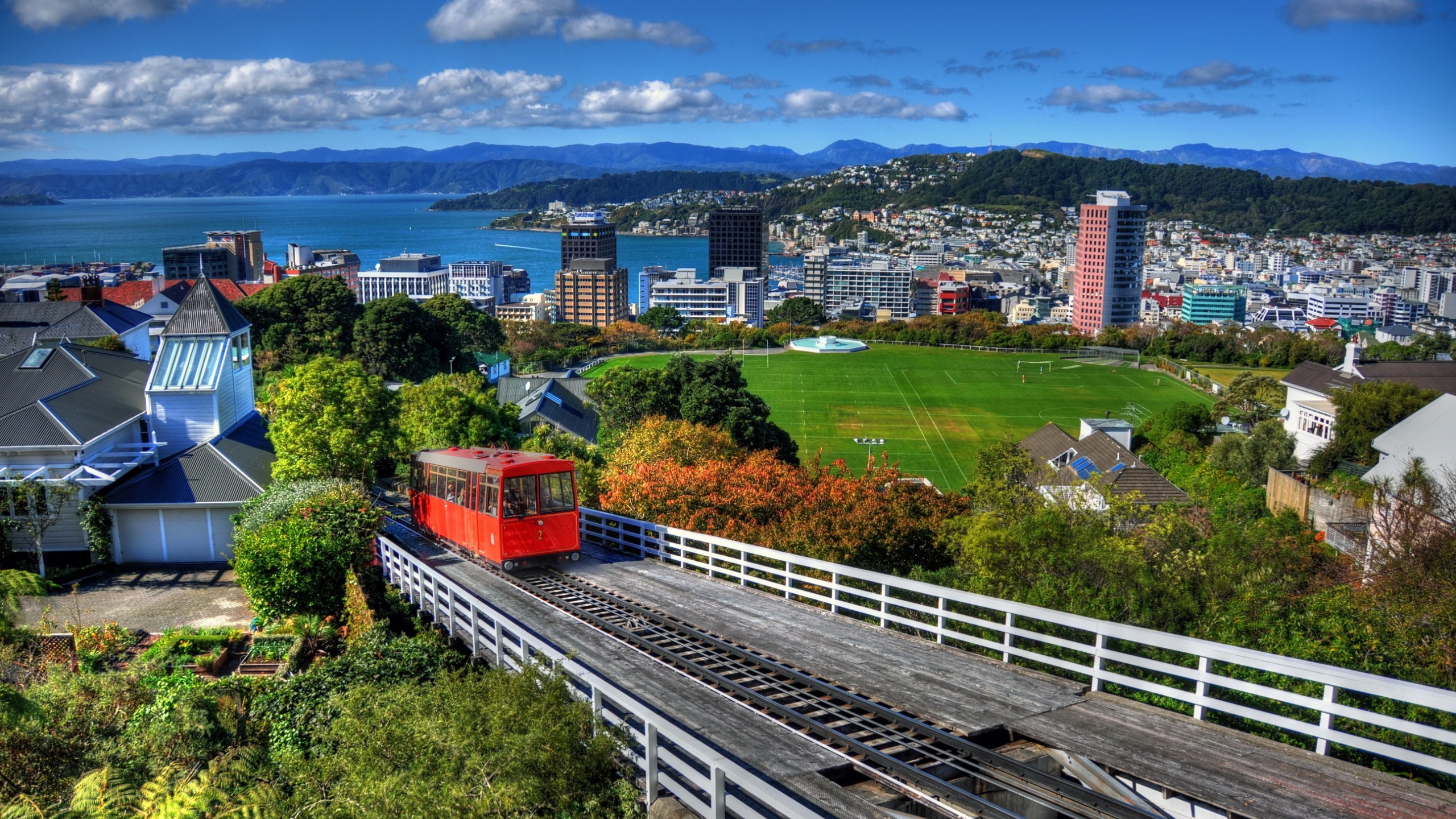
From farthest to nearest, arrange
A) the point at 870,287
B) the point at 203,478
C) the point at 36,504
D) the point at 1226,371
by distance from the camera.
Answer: the point at 870,287 < the point at 1226,371 < the point at 203,478 < the point at 36,504

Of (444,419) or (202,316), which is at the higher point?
(202,316)

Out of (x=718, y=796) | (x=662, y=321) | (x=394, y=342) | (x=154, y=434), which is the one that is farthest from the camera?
(x=662, y=321)

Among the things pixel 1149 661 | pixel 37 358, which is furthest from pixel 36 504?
pixel 1149 661

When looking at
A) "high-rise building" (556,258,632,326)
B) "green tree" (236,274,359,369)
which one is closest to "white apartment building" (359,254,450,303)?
"high-rise building" (556,258,632,326)

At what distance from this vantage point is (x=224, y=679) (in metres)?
13.9

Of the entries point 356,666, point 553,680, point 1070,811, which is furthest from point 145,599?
point 1070,811

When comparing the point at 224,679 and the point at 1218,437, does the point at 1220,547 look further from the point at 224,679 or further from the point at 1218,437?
the point at 1218,437

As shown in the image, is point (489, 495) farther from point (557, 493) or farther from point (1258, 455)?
point (1258, 455)

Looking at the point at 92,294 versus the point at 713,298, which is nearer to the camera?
the point at 92,294

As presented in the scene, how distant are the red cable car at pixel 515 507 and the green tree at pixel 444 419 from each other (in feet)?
32.7

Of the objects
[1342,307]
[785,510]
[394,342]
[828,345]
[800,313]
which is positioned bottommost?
[1342,307]

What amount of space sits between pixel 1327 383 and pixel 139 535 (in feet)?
153

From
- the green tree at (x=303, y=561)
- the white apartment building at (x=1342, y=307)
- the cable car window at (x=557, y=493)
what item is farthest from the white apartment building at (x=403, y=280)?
the white apartment building at (x=1342, y=307)

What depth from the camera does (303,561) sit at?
50.0ft
